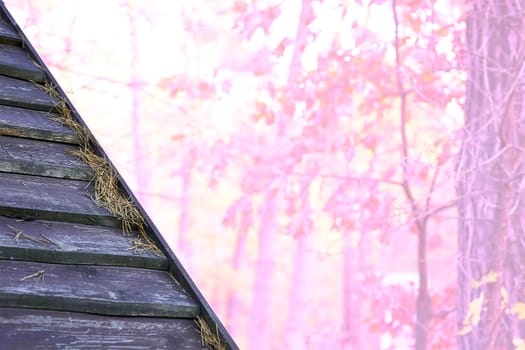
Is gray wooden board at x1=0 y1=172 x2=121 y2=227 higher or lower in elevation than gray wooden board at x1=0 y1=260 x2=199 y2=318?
higher

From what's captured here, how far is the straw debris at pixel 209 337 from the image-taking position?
147 cm

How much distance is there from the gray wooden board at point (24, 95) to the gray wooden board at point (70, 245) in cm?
53

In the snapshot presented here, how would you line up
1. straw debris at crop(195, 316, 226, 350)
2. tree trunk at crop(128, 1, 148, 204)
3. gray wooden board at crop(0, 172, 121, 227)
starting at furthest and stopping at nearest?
tree trunk at crop(128, 1, 148, 204)
gray wooden board at crop(0, 172, 121, 227)
straw debris at crop(195, 316, 226, 350)

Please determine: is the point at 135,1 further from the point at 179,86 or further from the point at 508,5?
the point at 508,5

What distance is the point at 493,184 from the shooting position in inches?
196

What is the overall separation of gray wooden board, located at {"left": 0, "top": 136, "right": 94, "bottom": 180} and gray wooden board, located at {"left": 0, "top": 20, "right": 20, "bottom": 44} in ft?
1.77

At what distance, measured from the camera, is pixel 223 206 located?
17344 mm

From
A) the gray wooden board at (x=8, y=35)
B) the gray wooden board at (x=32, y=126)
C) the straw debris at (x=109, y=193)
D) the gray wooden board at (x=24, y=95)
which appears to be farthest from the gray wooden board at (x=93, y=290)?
the gray wooden board at (x=8, y=35)

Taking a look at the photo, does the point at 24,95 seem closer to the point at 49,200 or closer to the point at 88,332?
the point at 49,200

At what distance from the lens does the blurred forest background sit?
22.0 ft

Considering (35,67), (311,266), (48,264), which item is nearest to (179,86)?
(35,67)

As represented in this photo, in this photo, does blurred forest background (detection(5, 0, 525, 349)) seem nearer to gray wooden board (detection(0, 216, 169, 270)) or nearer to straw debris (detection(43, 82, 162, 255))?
straw debris (detection(43, 82, 162, 255))

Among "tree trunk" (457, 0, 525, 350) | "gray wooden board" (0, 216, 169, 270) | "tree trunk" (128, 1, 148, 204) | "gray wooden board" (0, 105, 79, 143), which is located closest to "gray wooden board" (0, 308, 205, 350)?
"gray wooden board" (0, 216, 169, 270)

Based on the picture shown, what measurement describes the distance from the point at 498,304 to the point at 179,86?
4.98 metres
